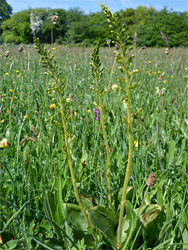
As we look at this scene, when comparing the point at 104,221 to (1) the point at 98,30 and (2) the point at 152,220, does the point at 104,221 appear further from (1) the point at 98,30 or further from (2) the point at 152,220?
(1) the point at 98,30

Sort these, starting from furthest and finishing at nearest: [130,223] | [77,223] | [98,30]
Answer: [98,30] → [77,223] → [130,223]

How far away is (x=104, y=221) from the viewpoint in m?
1.14

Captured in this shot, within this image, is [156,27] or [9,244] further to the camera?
[156,27]

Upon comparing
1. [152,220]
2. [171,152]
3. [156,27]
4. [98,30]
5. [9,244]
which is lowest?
[9,244]

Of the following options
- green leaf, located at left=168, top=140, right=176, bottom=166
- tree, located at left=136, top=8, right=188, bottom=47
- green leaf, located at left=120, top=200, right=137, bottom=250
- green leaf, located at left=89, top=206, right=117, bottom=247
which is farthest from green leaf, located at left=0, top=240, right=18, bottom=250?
tree, located at left=136, top=8, right=188, bottom=47

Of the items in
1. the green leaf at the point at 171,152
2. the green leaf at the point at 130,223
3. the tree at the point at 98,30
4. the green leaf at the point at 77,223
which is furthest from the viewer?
the tree at the point at 98,30

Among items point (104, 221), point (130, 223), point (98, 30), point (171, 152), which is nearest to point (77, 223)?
point (104, 221)

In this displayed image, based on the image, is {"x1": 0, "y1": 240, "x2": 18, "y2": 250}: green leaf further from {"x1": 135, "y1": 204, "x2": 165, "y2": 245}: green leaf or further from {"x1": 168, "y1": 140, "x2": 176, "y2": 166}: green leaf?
{"x1": 168, "y1": 140, "x2": 176, "y2": 166}: green leaf

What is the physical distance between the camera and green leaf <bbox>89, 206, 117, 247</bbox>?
112 centimetres

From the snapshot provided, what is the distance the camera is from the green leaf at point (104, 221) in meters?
1.12

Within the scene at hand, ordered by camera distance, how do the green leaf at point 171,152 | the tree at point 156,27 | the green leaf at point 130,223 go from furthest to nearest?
the tree at point 156,27, the green leaf at point 171,152, the green leaf at point 130,223

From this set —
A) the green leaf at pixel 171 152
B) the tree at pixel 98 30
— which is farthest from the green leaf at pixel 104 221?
the tree at pixel 98 30

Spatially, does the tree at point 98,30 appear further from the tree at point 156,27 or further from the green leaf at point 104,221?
the green leaf at point 104,221

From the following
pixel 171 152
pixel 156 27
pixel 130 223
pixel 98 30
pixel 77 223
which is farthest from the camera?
pixel 98 30
